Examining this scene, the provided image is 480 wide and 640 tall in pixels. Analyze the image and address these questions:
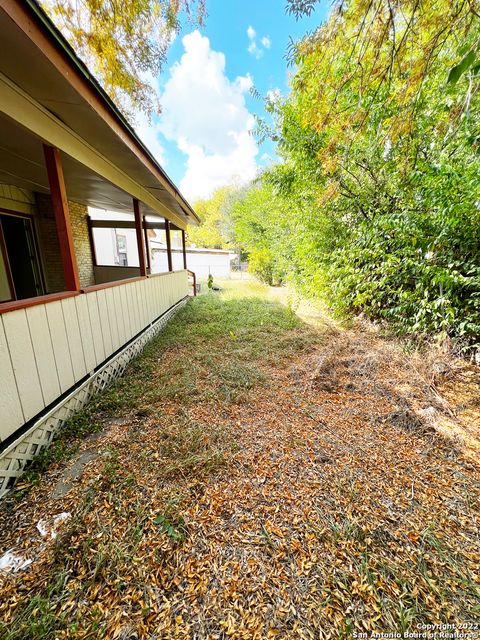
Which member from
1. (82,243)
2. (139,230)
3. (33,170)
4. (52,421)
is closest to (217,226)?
(82,243)

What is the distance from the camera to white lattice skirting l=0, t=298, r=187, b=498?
1.89m

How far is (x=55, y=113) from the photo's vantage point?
2457mm

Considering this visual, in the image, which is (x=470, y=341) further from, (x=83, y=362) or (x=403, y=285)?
(x=83, y=362)

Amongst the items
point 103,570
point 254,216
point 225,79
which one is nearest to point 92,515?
point 103,570

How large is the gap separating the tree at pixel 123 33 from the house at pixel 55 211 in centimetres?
246

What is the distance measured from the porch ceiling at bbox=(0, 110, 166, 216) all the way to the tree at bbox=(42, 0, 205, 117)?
2.66 m

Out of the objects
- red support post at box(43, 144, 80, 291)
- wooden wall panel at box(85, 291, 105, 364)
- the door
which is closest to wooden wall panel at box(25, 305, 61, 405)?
red support post at box(43, 144, 80, 291)

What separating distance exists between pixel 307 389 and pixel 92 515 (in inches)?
102

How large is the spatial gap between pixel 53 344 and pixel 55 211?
1356 mm

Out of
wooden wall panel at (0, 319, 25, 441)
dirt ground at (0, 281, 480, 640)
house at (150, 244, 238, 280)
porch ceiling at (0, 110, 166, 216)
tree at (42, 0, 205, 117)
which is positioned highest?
tree at (42, 0, 205, 117)

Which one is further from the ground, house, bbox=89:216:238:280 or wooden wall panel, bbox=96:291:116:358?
house, bbox=89:216:238:280

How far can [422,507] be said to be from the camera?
179cm

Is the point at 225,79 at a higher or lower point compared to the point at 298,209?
higher

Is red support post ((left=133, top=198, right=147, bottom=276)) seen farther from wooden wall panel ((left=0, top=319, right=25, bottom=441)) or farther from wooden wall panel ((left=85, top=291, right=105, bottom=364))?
wooden wall panel ((left=0, top=319, right=25, bottom=441))
